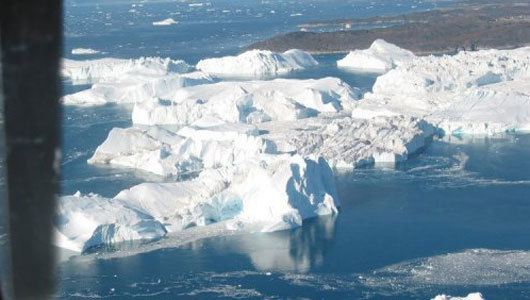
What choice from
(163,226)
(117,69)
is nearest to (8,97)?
(163,226)

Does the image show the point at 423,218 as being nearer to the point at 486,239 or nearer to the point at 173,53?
the point at 486,239

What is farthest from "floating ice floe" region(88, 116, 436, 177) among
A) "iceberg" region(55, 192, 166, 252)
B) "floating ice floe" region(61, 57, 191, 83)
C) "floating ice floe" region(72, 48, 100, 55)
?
"floating ice floe" region(72, 48, 100, 55)

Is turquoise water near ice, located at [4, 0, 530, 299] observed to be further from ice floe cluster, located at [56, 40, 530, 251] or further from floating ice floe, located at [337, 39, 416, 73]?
floating ice floe, located at [337, 39, 416, 73]

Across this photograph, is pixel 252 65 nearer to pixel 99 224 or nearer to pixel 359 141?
pixel 359 141

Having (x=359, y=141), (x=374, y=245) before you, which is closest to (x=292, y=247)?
(x=374, y=245)

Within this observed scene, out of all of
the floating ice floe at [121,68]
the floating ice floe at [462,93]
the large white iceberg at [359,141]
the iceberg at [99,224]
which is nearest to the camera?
the iceberg at [99,224]

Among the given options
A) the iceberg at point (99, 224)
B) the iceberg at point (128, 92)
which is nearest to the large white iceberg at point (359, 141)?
the iceberg at point (99, 224)

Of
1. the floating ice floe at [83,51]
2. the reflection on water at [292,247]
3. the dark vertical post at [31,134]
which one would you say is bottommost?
the floating ice floe at [83,51]

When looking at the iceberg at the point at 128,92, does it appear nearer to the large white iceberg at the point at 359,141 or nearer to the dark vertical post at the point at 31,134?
the large white iceberg at the point at 359,141

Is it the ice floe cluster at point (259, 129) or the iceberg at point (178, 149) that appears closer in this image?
the ice floe cluster at point (259, 129)
